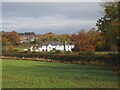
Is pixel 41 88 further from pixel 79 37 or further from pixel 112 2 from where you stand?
pixel 79 37

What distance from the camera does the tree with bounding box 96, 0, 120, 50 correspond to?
3077 centimetres

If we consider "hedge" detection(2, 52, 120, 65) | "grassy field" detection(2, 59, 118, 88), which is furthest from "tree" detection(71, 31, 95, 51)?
"grassy field" detection(2, 59, 118, 88)

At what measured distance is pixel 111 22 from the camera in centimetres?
3150

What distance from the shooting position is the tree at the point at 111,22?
1211 inches

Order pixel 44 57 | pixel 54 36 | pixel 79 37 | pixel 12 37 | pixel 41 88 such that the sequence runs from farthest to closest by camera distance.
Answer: pixel 54 36, pixel 12 37, pixel 79 37, pixel 44 57, pixel 41 88

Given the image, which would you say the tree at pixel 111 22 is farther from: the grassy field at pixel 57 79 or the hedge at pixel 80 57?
the grassy field at pixel 57 79

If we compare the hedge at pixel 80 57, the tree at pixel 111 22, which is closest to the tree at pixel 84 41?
the hedge at pixel 80 57

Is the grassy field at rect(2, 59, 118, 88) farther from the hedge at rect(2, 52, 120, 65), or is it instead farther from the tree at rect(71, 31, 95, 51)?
the tree at rect(71, 31, 95, 51)

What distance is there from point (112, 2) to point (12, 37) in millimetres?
49983

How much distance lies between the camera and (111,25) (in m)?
31.1

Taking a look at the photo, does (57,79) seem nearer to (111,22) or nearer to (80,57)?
(111,22)

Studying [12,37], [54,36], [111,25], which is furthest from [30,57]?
[54,36]

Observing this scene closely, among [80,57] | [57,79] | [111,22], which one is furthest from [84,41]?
[57,79]

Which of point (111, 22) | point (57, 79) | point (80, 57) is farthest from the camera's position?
point (80, 57)
